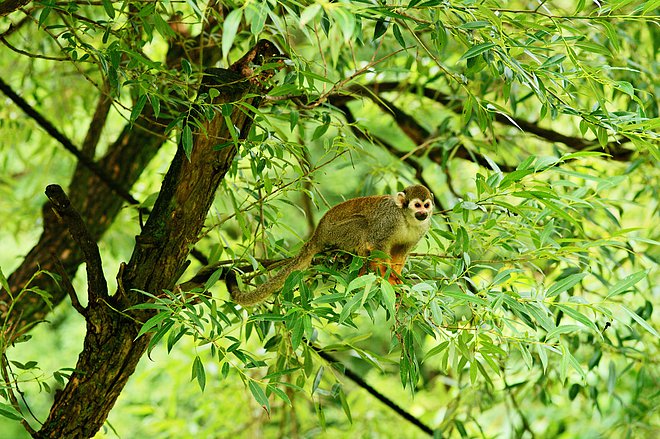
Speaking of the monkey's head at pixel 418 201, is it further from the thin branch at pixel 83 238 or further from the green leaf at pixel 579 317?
the thin branch at pixel 83 238

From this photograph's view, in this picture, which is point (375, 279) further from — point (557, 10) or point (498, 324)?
point (557, 10)

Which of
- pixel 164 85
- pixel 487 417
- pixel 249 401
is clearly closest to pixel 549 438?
pixel 249 401

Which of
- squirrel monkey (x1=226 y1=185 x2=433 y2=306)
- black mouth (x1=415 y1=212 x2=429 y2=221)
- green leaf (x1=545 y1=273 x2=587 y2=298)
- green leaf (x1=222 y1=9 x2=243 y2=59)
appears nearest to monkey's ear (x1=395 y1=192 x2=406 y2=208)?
squirrel monkey (x1=226 y1=185 x2=433 y2=306)

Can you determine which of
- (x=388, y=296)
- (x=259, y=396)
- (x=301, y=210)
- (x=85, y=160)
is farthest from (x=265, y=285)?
(x=85, y=160)

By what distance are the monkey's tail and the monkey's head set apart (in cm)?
38

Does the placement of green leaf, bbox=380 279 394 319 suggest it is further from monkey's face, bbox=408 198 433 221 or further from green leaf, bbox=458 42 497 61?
monkey's face, bbox=408 198 433 221

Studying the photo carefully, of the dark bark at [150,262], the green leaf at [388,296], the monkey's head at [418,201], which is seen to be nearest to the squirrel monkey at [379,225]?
the monkey's head at [418,201]

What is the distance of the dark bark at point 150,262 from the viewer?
1.92 meters

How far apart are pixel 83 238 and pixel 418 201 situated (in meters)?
1.11

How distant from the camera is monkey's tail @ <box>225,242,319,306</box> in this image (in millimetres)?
2191

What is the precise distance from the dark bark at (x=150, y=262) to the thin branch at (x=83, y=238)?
3cm

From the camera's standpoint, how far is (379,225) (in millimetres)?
2697

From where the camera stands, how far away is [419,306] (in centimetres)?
169

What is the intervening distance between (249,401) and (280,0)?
2566mm
